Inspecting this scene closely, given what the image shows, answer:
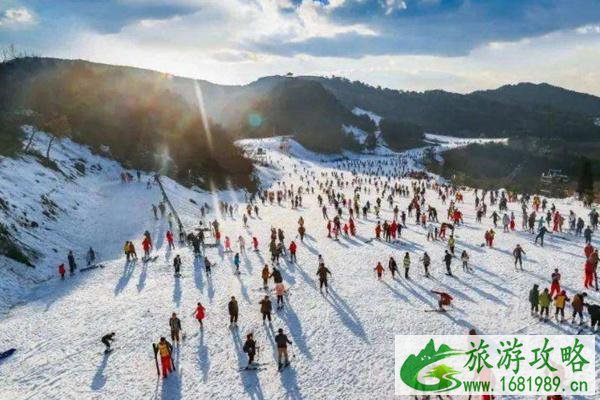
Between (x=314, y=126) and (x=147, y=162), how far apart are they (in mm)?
126380

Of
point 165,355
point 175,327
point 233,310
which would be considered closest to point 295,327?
point 233,310

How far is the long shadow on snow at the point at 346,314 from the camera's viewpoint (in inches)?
594

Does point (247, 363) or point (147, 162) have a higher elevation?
point (147, 162)

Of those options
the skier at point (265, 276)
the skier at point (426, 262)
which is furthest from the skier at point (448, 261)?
the skier at point (265, 276)

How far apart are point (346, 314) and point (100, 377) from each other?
8.18 meters

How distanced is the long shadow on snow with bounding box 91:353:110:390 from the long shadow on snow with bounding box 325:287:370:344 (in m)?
7.65

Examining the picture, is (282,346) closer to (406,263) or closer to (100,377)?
(100,377)

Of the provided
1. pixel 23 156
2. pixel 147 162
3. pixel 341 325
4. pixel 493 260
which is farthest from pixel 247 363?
pixel 147 162

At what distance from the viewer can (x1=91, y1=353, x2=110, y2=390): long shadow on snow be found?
41.5 feet

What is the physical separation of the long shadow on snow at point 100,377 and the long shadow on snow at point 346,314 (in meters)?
7.65

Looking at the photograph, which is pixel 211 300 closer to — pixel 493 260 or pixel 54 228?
pixel 493 260

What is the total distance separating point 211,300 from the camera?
60.3 ft

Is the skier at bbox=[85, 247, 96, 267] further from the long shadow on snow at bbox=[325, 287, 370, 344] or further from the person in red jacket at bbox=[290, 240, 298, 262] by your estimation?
the long shadow on snow at bbox=[325, 287, 370, 344]

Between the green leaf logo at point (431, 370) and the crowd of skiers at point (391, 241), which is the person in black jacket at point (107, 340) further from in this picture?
the green leaf logo at point (431, 370)
